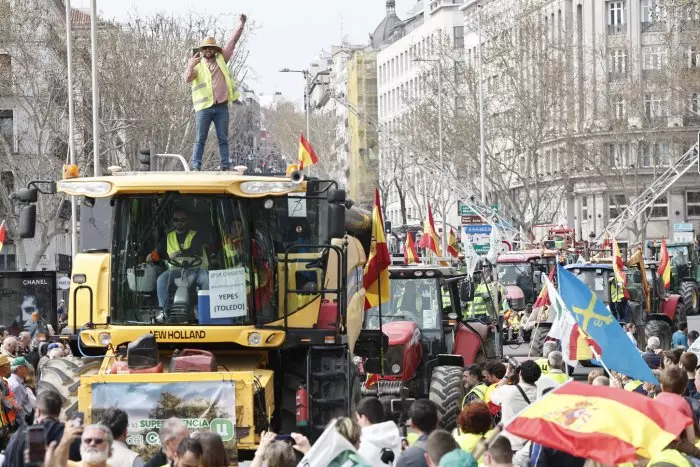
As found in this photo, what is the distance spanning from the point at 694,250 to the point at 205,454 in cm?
4940

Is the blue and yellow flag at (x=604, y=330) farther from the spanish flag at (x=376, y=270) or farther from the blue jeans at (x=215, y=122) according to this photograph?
the blue jeans at (x=215, y=122)

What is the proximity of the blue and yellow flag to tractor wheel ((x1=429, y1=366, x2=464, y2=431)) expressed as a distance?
4.39 meters

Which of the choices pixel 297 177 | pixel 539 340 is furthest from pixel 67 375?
pixel 539 340

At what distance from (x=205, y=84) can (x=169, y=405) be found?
466 cm

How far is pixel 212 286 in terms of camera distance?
14758 millimetres

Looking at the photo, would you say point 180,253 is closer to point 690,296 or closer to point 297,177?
point 297,177

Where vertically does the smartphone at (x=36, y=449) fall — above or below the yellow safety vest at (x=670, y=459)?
above

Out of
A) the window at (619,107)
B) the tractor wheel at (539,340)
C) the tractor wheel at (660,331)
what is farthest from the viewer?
the window at (619,107)

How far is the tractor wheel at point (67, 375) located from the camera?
47.6ft

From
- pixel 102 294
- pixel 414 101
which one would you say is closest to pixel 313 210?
pixel 102 294

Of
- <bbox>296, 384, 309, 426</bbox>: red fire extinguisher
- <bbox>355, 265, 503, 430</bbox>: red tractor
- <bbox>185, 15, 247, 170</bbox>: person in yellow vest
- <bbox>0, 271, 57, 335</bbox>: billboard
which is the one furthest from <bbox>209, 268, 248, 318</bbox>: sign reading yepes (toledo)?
<bbox>0, 271, 57, 335</bbox>: billboard

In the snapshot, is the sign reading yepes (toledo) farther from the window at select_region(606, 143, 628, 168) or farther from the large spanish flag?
the window at select_region(606, 143, 628, 168)

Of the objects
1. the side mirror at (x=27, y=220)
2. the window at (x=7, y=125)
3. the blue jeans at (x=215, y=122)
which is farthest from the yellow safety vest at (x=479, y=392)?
the window at (x=7, y=125)

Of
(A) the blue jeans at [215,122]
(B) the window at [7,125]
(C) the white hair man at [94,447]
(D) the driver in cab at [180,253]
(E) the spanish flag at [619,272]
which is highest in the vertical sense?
(B) the window at [7,125]
